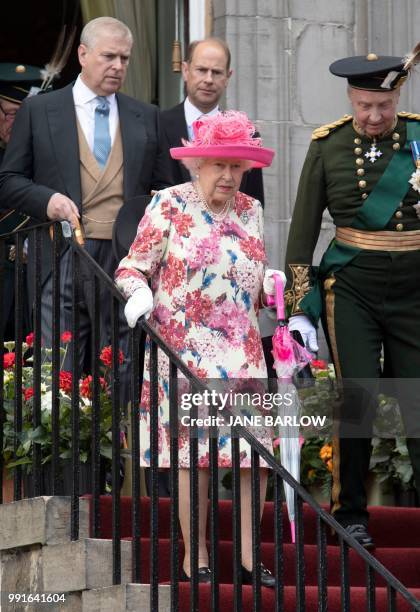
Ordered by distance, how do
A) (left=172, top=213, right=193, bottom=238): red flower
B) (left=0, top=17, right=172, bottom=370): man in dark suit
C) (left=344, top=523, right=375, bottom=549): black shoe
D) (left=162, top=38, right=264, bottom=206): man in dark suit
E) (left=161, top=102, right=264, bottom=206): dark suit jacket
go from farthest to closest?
(left=162, top=38, right=264, bottom=206): man in dark suit
(left=161, top=102, right=264, bottom=206): dark suit jacket
(left=0, top=17, right=172, bottom=370): man in dark suit
(left=344, top=523, right=375, bottom=549): black shoe
(left=172, top=213, right=193, bottom=238): red flower

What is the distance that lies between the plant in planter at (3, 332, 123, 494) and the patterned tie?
40.8 inches

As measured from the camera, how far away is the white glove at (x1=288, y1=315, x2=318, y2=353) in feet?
24.9

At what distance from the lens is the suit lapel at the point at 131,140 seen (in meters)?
8.45

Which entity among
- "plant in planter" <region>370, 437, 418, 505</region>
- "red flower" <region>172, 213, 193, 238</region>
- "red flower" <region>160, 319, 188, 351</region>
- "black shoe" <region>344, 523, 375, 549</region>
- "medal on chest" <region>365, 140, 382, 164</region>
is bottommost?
"black shoe" <region>344, 523, 375, 549</region>

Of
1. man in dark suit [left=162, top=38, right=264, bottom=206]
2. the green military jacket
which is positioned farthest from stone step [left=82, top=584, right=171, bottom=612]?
man in dark suit [left=162, top=38, right=264, bottom=206]

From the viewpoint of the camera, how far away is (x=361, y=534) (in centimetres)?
743

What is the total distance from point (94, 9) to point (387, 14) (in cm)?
169

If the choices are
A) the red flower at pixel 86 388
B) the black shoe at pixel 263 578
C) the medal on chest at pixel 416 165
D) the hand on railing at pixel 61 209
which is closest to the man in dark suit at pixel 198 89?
the hand on railing at pixel 61 209

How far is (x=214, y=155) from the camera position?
711cm

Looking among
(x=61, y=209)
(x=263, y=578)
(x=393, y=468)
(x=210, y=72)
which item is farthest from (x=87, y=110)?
(x=263, y=578)

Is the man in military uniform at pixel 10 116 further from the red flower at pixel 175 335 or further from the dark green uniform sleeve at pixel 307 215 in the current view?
the red flower at pixel 175 335

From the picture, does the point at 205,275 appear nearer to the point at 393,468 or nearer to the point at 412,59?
the point at 412,59

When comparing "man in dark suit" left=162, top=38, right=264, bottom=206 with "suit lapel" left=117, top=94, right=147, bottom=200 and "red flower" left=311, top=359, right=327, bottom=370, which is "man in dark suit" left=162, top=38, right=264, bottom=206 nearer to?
"suit lapel" left=117, top=94, right=147, bottom=200

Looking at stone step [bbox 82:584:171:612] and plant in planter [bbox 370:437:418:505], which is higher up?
plant in planter [bbox 370:437:418:505]
